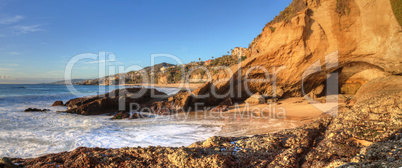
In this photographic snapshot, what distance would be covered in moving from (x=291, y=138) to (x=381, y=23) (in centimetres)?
868

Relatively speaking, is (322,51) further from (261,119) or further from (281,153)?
(281,153)

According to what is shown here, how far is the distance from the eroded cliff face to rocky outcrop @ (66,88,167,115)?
194 inches

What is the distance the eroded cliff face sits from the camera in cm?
848

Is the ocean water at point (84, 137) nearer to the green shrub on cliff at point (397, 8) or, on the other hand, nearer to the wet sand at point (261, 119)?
the wet sand at point (261, 119)

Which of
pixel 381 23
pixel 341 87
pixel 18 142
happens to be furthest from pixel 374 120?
pixel 341 87

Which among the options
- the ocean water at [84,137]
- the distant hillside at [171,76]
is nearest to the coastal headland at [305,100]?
the ocean water at [84,137]

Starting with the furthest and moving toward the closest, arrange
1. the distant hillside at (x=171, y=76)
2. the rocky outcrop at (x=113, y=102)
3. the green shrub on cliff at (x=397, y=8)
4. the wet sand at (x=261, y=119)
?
the distant hillside at (x=171, y=76) < the rocky outcrop at (x=113, y=102) < the green shrub on cliff at (x=397, y=8) < the wet sand at (x=261, y=119)

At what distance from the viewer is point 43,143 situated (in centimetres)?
549

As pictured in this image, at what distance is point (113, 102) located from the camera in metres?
12.5

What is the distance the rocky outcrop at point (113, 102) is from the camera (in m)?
11.3

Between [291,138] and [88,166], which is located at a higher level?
[291,138]

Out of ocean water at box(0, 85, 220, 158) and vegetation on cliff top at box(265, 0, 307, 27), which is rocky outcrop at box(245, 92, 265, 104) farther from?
ocean water at box(0, 85, 220, 158)

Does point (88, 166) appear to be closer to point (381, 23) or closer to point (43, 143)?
point (43, 143)

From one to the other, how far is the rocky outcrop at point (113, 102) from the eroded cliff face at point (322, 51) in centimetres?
493
